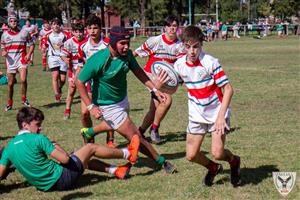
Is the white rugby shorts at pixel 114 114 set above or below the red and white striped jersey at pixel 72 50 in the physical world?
below

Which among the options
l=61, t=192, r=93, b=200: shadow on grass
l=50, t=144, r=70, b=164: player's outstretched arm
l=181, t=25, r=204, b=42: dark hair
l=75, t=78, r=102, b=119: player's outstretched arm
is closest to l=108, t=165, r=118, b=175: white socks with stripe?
l=61, t=192, r=93, b=200: shadow on grass

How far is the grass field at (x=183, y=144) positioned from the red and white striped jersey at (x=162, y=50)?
1342mm

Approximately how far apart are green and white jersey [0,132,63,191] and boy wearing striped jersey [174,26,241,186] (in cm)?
154

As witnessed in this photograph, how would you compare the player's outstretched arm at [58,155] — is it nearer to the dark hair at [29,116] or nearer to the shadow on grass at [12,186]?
the dark hair at [29,116]

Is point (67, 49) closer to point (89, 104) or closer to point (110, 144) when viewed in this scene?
point (110, 144)

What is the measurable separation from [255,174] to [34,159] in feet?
8.78

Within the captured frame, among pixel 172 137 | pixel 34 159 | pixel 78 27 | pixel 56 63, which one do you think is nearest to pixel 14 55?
pixel 56 63

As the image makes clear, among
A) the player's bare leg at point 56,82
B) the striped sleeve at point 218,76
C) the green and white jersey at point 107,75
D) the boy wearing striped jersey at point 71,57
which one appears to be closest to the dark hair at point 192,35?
the striped sleeve at point 218,76

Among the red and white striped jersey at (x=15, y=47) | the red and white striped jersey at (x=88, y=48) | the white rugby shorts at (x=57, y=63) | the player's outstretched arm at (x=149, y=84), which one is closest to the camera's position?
the player's outstretched arm at (x=149, y=84)

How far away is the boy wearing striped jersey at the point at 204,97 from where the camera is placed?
19.1 feet

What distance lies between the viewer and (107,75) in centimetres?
657

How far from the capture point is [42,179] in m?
6.10

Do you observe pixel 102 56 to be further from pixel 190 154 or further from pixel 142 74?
pixel 190 154

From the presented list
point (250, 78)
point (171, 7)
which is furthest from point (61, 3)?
point (250, 78)
